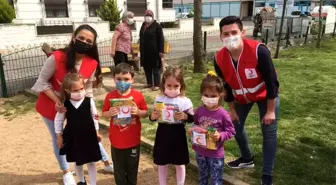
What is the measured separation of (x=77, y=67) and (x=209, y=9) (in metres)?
52.3

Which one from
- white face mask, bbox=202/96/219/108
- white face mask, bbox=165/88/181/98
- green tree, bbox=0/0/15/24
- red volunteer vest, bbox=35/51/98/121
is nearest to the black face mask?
red volunteer vest, bbox=35/51/98/121

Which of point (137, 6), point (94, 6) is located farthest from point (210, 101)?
point (137, 6)

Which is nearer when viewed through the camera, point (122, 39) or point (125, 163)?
point (125, 163)

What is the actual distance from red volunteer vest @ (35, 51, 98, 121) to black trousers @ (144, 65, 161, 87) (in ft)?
13.8

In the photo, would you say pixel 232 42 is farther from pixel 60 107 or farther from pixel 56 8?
pixel 56 8

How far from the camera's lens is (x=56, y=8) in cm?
2130

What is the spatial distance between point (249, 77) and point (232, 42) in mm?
389

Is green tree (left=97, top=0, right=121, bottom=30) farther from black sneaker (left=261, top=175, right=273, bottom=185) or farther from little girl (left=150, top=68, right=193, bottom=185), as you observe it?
black sneaker (left=261, top=175, right=273, bottom=185)

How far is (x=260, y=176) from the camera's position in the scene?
3621mm

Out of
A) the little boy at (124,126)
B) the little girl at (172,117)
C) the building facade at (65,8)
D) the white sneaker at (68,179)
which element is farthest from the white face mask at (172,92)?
the building facade at (65,8)

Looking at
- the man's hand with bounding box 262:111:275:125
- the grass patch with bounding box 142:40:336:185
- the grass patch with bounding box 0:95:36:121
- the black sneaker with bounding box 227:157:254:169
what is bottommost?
the grass patch with bounding box 0:95:36:121

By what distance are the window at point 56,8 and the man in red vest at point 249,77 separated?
795 inches

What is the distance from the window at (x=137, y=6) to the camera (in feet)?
83.9

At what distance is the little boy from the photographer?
2.95m
